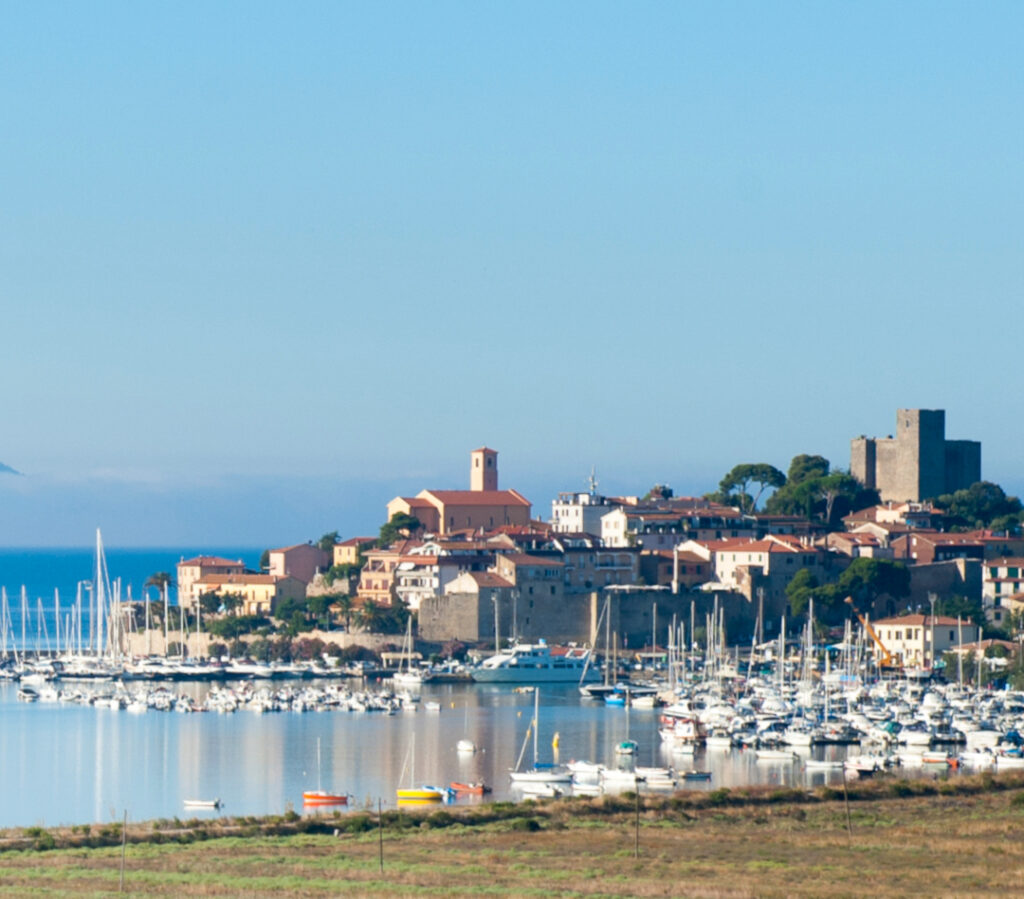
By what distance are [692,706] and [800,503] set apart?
1427 inches

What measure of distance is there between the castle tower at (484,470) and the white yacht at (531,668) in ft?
88.3

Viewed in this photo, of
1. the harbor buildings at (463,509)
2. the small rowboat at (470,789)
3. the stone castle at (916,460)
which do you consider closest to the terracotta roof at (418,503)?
the harbor buildings at (463,509)

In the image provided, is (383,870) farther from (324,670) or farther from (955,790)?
(324,670)

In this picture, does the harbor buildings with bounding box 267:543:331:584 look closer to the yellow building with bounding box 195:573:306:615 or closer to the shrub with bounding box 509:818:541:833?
the yellow building with bounding box 195:573:306:615

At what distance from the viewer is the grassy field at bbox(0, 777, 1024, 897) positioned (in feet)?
83.6

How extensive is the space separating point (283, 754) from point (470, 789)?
943 centimetres

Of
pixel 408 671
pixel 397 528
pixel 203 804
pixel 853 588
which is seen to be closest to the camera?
pixel 203 804

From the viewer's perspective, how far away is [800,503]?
9269 centimetres

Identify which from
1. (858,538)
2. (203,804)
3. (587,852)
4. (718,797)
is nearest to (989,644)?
(858,538)

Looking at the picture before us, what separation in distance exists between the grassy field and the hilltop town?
3725cm

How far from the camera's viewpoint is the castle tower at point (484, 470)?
326 ft

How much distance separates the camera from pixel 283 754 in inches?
1953

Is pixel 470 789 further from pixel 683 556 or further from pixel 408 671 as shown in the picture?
pixel 683 556

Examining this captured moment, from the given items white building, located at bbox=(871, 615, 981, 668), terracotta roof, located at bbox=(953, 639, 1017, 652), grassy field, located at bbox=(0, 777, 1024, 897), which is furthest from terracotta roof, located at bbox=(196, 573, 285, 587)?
grassy field, located at bbox=(0, 777, 1024, 897)
